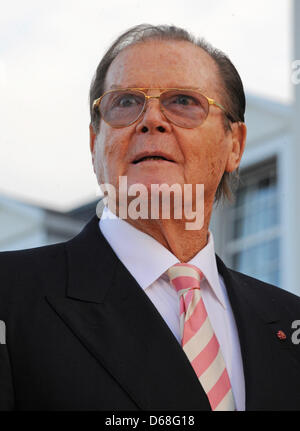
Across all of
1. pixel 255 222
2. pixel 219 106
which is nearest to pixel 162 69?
pixel 219 106

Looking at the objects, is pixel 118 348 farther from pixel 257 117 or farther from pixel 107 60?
pixel 257 117

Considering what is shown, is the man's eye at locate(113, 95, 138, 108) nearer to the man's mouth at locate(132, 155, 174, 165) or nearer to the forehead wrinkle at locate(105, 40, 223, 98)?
the forehead wrinkle at locate(105, 40, 223, 98)

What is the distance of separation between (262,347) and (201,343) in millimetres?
257

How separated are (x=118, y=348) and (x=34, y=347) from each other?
220 millimetres

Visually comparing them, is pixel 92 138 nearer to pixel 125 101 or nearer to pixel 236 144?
pixel 125 101

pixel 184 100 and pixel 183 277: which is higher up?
pixel 184 100

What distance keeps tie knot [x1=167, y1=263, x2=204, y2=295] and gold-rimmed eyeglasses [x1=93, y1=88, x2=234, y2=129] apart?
444mm

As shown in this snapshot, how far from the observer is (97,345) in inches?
88.0

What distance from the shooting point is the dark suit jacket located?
216cm

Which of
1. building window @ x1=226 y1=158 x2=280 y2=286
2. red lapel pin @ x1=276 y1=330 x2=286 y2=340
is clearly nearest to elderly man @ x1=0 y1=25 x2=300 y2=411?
red lapel pin @ x1=276 y1=330 x2=286 y2=340

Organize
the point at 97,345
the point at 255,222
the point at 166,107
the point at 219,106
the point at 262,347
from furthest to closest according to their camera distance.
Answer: the point at 255,222, the point at 219,106, the point at 166,107, the point at 262,347, the point at 97,345

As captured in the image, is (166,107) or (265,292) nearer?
(166,107)

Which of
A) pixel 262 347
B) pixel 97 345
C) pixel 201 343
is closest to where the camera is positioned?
pixel 97 345

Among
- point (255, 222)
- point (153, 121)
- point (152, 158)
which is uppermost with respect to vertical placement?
point (255, 222)
